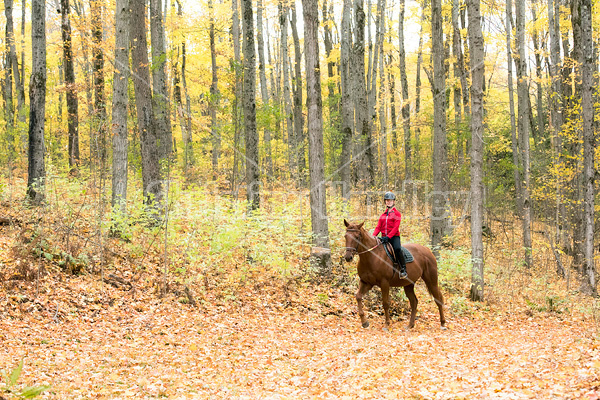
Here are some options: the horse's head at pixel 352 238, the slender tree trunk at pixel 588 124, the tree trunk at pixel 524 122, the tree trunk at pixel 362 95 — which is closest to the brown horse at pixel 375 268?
the horse's head at pixel 352 238

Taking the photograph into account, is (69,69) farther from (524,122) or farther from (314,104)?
(524,122)

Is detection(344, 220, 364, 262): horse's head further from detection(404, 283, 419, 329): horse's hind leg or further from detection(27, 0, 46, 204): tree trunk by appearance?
detection(27, 0, 46, 204): tree trunk

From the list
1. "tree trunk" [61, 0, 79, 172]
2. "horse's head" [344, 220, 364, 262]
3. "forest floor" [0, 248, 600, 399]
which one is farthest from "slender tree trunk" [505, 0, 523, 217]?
"tree trunk" [61, 0, 79, 172]

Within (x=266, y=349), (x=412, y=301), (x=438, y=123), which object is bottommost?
(x=266, y=349)

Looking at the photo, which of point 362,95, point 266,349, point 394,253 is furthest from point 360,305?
point 362,95

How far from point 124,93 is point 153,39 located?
585cm

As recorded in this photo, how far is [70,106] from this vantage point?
17.5 metres

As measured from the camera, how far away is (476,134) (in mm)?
11812

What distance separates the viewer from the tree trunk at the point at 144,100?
12406 mm

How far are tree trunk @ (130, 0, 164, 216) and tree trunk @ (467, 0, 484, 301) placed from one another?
28.2ft

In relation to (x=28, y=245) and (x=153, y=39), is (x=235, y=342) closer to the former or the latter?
(x=28, y=245)

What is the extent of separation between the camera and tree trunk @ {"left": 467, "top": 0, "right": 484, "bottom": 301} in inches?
461

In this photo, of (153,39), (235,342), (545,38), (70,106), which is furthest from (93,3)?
(545,38)

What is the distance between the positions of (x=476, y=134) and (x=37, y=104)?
37.9ft
